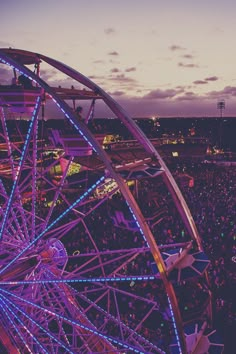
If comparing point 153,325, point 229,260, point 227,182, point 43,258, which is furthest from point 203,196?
point 43,258

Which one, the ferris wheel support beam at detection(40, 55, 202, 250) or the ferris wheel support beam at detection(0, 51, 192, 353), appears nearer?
the ferris wheel support beam at detection(0, 51, 192, 353)

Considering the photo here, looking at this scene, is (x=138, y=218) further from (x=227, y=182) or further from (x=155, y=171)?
(x=227, y=182)

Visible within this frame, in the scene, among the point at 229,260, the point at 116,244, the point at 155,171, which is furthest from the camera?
the point at 116,244

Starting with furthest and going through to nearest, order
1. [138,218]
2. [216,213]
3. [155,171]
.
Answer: [216,213], [155,171], [138,218]

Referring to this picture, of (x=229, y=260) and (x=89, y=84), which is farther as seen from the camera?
(x=229, y=260)

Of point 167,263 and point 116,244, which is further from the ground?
point 167,263

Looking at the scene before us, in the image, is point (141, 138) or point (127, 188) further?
point (141, 138)

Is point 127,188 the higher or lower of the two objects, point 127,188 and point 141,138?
the lower

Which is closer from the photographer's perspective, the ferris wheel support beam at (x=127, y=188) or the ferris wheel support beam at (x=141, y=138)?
the ferris wheel support beam at (x=127, y=188)

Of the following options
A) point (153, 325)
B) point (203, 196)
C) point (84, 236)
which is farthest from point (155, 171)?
point (203, 196)

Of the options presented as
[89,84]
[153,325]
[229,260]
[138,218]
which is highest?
[89,84]
